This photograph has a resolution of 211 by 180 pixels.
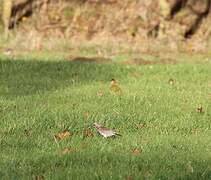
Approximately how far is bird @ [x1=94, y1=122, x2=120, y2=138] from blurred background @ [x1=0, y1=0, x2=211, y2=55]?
9.21 meters

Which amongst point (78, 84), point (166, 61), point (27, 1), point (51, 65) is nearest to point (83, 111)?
point (78, 84)

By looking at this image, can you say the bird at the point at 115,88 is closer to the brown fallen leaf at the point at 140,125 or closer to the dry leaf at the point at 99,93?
the dry leaf at the point at 99,93

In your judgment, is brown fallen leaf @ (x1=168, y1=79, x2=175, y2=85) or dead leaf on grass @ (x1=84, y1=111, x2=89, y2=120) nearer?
dead leaf on grass @ (x1=84, y1=111, x2=89, y2=120)

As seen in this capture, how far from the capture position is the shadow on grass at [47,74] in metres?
7.75

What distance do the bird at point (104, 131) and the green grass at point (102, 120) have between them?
0.20 feet

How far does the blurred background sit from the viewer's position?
15227 millimetres

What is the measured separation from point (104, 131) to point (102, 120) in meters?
0.47

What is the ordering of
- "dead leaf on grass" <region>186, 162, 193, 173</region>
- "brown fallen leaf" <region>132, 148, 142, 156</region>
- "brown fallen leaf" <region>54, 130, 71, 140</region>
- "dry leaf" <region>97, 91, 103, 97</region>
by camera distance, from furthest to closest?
"dry leaf" <region>97, 91, 103, 97</region> < "brown fallen leaf" <region>54, 130, 71, 140</region> < "brown fallen leaf" <region>132, 148, 142, 156</region> < "dead leaf on grass" <region>186, 162, 193, 173</region>

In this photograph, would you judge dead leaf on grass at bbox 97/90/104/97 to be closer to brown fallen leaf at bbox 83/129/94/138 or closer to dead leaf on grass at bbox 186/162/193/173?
brown fallen leaf at bbox 83/129/94/138

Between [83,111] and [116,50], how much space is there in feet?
23.1

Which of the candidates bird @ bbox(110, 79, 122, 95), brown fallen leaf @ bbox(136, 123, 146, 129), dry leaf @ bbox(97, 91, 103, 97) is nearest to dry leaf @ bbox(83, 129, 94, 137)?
brown fallen leaf @ bbox(136, 123, 146, 129)

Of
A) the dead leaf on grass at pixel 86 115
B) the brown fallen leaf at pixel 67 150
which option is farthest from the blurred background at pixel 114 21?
the brown fallen leaf at pixel 67 150

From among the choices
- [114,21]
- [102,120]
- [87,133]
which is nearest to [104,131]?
[87,133]

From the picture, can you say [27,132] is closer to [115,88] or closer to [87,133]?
[87,133]
